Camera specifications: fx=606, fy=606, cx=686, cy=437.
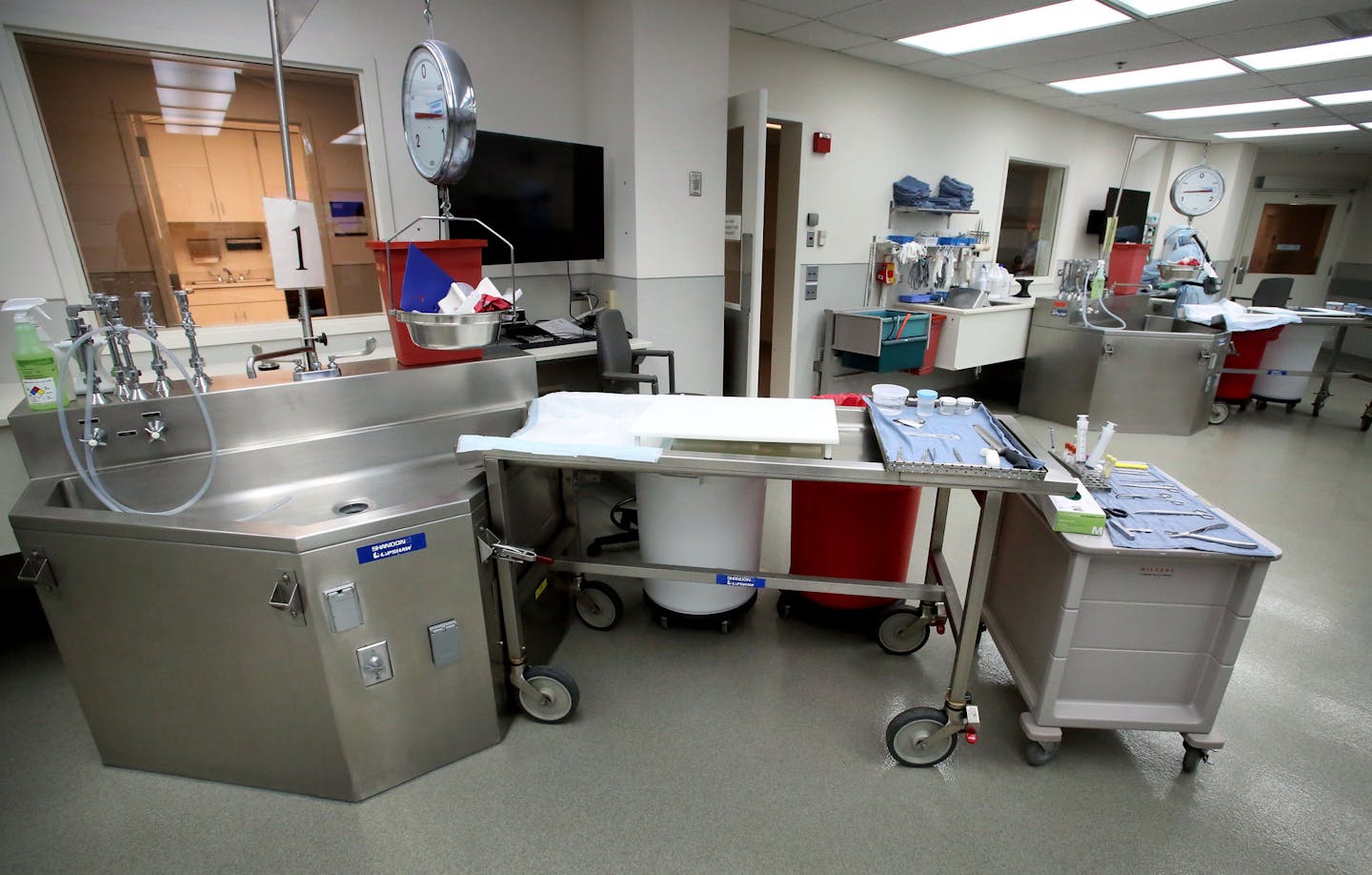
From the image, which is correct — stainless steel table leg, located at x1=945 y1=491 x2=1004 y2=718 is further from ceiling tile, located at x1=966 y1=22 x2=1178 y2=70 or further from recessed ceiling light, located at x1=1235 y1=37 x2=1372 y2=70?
recessed ceiling light, located at x1=1235 y1=37 x2=1372 y2=70

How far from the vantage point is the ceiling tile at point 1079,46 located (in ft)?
12.3

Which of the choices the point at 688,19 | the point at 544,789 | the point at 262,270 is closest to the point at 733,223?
the point at 688,19

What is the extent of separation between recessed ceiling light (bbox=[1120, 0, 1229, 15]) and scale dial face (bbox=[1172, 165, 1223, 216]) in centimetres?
162

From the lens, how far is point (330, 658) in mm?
1412

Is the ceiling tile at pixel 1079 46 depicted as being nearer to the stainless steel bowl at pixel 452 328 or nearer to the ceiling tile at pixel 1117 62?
the ceiling tile at pixel 1117 62

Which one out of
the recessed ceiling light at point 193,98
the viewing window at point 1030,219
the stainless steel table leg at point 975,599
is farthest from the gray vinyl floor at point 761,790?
the viewing window at point 1030,219

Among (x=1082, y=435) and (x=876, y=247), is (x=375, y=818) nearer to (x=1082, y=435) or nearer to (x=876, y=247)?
(x=1082, y=435)

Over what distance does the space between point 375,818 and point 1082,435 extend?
2.16 meters

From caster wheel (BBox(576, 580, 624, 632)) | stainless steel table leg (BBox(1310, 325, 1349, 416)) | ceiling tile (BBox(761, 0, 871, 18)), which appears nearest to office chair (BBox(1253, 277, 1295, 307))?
stainless steel table leg (BBox(1310, 325, 1349, 416))

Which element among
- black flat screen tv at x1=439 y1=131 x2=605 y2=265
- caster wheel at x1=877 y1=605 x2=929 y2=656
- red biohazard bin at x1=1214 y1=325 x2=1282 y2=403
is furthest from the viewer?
red biohazard bin at x1=1214 y1=325 x2=1282 y2=403

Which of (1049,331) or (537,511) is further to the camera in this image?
(1049,331)

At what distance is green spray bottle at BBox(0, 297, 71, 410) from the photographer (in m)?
1.50

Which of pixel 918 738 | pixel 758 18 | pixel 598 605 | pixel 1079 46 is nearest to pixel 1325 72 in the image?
pixel 1079 46

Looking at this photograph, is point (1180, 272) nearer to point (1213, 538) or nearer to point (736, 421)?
point (1213, 538)
